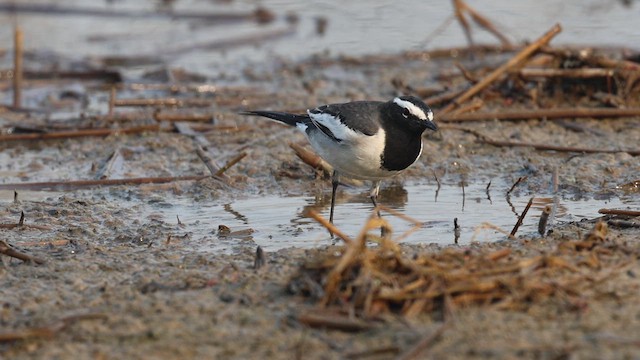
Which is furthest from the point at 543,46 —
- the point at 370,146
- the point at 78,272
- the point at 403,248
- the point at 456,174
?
the point at 78,272

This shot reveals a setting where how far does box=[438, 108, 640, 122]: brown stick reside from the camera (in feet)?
32.2

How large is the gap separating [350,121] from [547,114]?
10.1 ft

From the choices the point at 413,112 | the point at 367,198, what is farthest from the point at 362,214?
the point at 413,112

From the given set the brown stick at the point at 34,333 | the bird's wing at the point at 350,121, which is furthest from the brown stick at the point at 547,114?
the brown stick at the point at 34,333

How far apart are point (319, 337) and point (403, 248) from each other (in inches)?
76.3

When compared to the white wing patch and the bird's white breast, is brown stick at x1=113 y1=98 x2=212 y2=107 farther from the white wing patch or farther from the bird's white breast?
the bird's white breast

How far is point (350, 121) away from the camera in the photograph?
7.55m

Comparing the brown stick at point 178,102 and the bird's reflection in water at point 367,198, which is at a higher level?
the brown stick at point 178,102

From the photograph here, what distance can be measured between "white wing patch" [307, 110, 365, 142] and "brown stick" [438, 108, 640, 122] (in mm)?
2266

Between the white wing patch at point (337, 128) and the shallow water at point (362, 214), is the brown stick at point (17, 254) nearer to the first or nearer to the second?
the shallow water at point (362, 214)

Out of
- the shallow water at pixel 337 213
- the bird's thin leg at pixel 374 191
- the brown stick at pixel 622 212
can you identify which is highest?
the brown stick at pixel 622 212

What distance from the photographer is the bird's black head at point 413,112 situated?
7.48m

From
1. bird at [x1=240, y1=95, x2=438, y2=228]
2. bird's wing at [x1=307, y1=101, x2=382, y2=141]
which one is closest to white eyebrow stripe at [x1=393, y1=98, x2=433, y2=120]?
bird at [x1=240, y1=95, x2=438, y2=228]

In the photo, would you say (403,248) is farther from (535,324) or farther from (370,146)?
(535,324)
